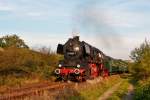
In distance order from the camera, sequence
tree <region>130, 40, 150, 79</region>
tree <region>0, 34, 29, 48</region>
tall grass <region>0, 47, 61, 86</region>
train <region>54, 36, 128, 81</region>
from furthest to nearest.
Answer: tree <region>0, 34, 29, 48</region>, tree <region>130, 40, 150, 79</region>, train <region>54, 36, 128, 81</region>, tall grass <region>0, 47, 61, 86</region>

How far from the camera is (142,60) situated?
57312 millimetres

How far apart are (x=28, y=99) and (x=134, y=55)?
50.0 m

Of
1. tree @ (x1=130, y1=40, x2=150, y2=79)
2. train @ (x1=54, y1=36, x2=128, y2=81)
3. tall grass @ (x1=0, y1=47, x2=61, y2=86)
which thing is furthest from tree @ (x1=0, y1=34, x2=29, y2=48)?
train @ (x1=54, y1=36, x2=128, y2=81)

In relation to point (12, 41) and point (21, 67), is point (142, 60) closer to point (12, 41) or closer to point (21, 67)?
point (21, 67)

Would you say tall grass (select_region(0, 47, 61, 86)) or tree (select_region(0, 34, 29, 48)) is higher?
tree (select_region(0, 34, 29, 48))

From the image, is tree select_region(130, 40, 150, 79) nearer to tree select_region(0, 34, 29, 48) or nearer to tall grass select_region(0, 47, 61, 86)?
tall grass select_region(0, 47, 61, 86)

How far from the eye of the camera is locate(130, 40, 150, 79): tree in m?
55.8

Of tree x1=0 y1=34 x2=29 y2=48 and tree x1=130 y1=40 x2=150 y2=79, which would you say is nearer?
tree x1=130 y1=40 x2=150 y2=79

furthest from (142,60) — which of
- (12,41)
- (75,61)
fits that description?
(12,41)

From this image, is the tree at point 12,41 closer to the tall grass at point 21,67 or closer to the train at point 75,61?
the tall grass at point 21,67

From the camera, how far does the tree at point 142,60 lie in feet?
183

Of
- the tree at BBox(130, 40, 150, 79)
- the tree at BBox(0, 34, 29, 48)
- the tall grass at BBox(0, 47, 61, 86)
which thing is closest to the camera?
the tall grass at BBox(0, 47, 61, 86)

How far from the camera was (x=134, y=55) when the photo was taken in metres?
65.9

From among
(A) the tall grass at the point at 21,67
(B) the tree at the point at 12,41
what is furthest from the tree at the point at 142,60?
(B) the tree at the point at 12,41
